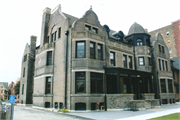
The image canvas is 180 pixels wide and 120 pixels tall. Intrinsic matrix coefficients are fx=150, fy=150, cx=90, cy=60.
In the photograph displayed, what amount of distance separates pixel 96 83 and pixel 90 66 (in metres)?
2.21

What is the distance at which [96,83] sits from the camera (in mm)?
18297

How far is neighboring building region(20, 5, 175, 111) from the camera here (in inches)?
701

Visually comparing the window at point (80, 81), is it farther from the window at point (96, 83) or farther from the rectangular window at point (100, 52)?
the rectangular window at point (100, 52)

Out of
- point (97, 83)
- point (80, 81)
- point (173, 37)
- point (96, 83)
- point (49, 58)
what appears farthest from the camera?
point (173, 37)

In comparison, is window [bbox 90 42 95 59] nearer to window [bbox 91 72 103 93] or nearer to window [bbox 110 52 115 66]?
window [bbox 91 72 103 93]

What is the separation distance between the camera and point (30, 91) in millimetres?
28359

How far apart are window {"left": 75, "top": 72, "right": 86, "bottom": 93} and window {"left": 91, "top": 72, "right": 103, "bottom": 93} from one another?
44.3 inches

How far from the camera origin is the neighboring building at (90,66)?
1780 cm

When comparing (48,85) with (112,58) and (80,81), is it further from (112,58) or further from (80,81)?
(112,58)

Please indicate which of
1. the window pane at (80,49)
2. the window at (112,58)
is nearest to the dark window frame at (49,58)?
the window pane at (80,49)

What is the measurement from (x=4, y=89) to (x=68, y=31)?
8160cm

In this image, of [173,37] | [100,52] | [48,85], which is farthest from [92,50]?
[173,37]

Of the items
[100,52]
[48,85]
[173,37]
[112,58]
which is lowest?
[48,85]

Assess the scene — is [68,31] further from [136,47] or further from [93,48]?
[136,47]
